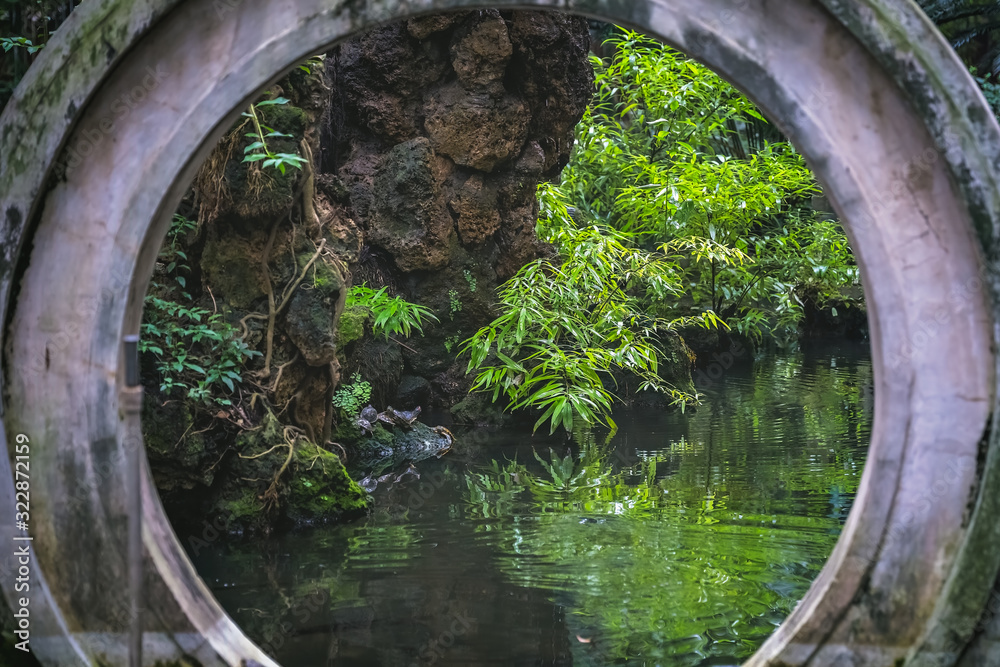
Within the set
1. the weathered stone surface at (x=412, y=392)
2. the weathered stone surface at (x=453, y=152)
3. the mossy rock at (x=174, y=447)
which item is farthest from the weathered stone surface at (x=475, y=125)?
the mossy rock at (x=174, y=447)

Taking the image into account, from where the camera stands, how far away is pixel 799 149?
8.30ft

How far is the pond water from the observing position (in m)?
3.69

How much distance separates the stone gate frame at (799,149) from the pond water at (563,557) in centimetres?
109

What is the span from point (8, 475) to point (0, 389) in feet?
0.84

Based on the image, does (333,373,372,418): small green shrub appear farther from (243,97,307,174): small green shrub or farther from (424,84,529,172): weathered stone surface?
(243,97,307,174): small green shrub

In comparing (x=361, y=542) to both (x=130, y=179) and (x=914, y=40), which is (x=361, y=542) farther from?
(x=914, y=40)

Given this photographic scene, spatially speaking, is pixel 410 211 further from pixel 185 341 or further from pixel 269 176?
pixel 185 341

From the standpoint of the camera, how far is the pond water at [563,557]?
145 inches

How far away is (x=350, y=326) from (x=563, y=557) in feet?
9.98

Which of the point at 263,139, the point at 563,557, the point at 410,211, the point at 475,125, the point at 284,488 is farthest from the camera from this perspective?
the point at 410,211

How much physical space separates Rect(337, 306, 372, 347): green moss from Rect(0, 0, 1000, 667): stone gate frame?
4219mm

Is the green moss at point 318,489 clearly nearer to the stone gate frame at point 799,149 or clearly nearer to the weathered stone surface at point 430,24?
the stone gate frame at point 799,149

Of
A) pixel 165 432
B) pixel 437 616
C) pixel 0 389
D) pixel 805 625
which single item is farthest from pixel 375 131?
pixel 805 625

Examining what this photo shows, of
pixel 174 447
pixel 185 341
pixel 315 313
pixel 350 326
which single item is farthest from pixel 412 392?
pixel 174 447
